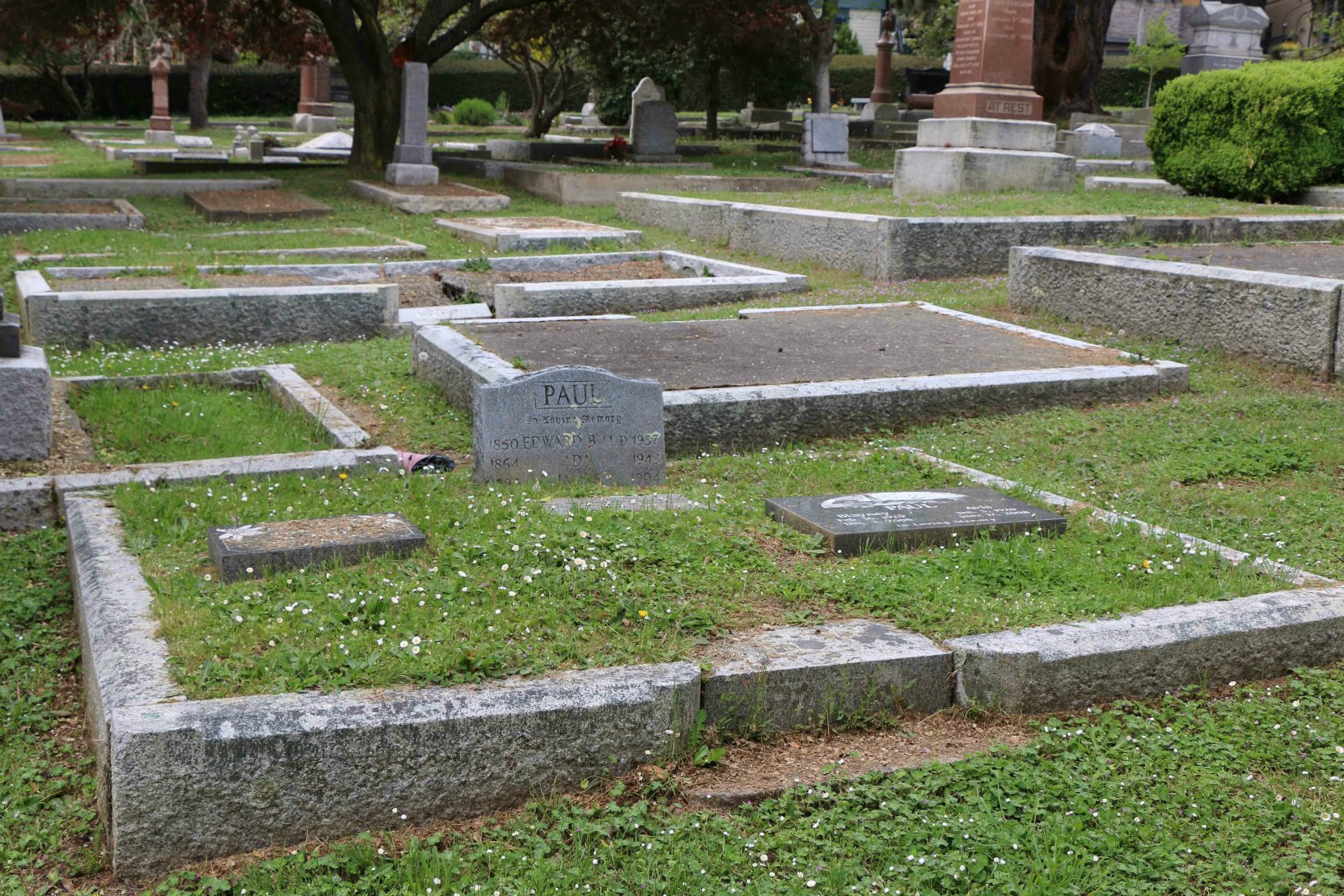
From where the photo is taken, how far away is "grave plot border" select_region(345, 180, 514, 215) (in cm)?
1638

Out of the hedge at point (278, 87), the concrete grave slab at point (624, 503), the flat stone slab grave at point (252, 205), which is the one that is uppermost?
the hedge at point (278, 87)

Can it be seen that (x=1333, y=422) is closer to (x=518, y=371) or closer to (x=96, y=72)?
(x=518, y=371)

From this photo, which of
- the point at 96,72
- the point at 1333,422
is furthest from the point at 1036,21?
the point at 96,72

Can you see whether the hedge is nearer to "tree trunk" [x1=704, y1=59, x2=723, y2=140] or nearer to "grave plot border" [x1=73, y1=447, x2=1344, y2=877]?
"tree trunk" [x1=704, y1=59, x2=723, y2=140]

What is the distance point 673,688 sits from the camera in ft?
11.3

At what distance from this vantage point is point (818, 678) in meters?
3.65

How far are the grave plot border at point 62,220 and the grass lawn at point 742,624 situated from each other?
32.0 feet

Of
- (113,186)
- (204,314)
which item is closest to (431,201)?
(113,186)

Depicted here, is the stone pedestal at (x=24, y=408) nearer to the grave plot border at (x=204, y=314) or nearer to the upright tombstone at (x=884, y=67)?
the grave plot border at (x=204, y=314)

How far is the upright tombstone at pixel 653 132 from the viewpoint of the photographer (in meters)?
23.9

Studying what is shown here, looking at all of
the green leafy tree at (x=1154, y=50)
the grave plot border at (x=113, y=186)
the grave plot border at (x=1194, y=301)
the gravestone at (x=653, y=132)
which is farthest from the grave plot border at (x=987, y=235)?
the green leafy tree at (x=1154, y=50)

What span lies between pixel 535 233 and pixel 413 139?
6.56m

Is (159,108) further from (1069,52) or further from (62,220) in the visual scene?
(1069,52)

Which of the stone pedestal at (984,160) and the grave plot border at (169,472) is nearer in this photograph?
the grave plot border at (169,472)
